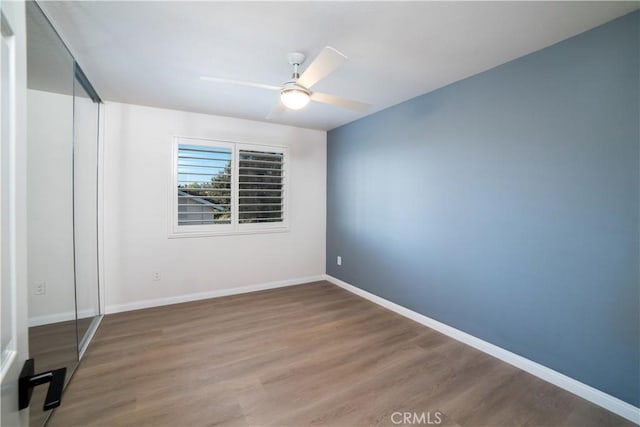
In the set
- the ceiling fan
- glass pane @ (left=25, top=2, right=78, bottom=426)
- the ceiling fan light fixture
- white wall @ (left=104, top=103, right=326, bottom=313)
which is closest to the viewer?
glass pane @ (left=25, top=2, right=78, bottom=426)

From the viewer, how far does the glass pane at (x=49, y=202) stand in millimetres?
Answer: 1555

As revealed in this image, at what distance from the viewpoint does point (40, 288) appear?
177 cm

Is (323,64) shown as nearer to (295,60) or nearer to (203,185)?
(295,60)

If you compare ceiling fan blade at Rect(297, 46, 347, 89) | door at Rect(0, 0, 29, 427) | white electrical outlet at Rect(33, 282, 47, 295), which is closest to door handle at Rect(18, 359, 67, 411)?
door at Rect(0, 0, 29, 427)

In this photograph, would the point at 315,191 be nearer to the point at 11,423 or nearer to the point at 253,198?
the point at 253,198

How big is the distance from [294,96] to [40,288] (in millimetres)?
2105

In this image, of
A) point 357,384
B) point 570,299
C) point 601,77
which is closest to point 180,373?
point 357,384

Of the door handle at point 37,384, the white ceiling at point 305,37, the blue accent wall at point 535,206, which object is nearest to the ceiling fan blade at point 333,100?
the white ceiling at point 305,37

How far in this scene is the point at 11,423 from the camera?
634mm

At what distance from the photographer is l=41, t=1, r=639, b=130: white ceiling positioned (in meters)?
→ 1.67

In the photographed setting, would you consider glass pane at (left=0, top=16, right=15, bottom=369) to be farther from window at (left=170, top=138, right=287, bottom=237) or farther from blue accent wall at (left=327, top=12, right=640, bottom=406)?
window at (left=170, top=138, right=287, bottom=237)

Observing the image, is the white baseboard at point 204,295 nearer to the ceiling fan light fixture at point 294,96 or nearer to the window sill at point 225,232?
the window sill at point 225,232

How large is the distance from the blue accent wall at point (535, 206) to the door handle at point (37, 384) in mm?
2747

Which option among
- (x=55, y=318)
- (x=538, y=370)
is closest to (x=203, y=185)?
(x=55, y=318)
